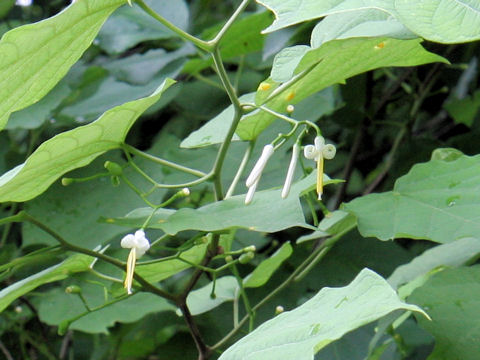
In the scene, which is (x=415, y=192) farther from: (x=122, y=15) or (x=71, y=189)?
(x=122, y=15)

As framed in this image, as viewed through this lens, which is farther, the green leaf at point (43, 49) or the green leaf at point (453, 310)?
the green leaf at point (453, 310)

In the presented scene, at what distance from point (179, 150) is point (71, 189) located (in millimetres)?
255

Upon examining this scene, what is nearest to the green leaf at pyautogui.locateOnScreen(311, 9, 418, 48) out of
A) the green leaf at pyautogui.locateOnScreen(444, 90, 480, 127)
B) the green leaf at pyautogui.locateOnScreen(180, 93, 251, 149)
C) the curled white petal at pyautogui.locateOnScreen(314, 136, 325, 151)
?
the curled white petal at pyautogui.locateOnScreen(314, 136, 325, 151)

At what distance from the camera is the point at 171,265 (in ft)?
2.99

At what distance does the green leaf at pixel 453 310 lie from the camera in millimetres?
774

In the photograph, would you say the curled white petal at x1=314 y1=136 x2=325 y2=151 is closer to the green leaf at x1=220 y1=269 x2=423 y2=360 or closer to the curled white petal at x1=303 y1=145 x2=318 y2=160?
the curled white petal at x1=303 y1=145 x2=318 y2=160

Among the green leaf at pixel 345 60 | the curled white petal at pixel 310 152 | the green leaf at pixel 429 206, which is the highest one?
the green leaf at pixel 345 60

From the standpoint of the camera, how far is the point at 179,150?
139cm

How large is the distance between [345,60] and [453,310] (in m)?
0.30

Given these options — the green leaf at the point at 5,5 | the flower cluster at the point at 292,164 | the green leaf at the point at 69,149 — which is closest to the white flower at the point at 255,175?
the flower cluster at the point at 292,164

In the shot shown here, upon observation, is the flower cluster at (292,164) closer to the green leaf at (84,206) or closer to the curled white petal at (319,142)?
the curled white petal at (319,142)

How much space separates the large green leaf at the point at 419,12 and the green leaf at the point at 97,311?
75 cm

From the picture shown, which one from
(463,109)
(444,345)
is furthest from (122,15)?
(444,345)

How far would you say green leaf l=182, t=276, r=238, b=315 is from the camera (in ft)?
3.48
